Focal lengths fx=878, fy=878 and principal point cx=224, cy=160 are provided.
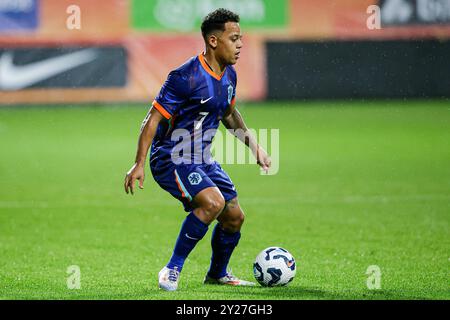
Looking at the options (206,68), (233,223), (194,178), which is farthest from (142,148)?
(233,223)

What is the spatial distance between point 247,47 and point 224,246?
15476 mm

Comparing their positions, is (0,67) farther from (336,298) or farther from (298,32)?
(336,298)

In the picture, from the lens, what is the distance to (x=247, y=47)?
2123 centimetres

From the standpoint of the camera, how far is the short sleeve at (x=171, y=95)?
5.86 metres

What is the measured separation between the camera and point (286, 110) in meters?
20.5

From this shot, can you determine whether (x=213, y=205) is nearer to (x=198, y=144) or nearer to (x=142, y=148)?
(x=198, y=144)

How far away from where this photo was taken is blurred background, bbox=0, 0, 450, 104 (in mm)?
20516

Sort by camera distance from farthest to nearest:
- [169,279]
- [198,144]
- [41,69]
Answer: [41,69] < [198,144] < [169,279]

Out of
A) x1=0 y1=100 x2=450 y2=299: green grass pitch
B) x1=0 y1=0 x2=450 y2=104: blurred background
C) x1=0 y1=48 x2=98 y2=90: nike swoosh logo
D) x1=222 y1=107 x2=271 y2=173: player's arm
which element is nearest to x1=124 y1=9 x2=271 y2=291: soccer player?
x1=222 y1=107 x2=271 y2=173: player's arm

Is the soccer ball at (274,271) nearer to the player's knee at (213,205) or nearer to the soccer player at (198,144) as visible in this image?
the soccer player at (198,144)

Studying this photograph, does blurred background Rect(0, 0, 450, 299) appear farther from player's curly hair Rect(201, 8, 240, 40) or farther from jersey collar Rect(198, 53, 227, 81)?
player's curly hair Rect(201, 8, 240, 40)

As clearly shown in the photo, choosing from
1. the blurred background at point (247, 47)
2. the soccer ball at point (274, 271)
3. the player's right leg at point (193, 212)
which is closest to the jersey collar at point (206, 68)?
the player's right leg at point (193, 212)

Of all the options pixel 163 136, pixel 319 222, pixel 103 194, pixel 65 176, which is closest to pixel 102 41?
pixel 65 176

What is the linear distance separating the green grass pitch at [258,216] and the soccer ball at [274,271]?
83 mm
